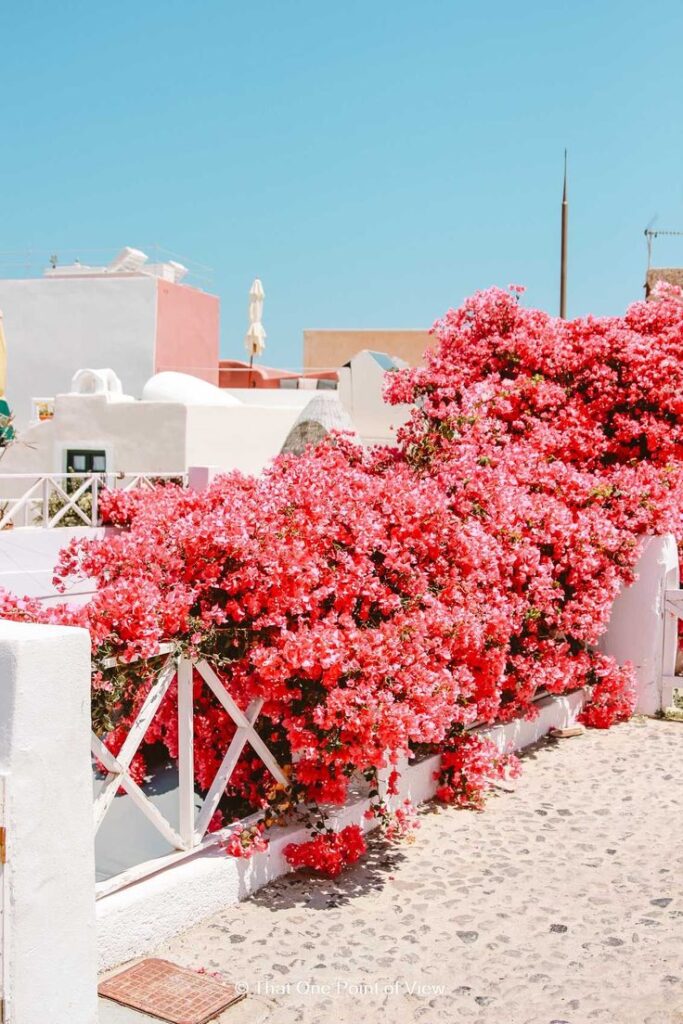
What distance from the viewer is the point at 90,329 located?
32.1 metres

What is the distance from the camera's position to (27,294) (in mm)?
32312

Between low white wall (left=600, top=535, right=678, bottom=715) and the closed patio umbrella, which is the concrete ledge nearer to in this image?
low white wall (left=600, top=535, right=678, bottom=715)

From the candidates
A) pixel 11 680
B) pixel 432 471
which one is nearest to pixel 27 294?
pixel 432 471

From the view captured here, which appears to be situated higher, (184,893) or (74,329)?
(74,329)

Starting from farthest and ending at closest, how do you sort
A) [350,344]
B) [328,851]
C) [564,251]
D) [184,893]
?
1. [350,344]
2. [564,251]
3. [328,851]
4. [184,893]

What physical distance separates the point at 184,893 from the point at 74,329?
28.9m

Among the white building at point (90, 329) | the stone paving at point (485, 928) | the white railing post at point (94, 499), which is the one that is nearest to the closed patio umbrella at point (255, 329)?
the white building at point (90, 329)

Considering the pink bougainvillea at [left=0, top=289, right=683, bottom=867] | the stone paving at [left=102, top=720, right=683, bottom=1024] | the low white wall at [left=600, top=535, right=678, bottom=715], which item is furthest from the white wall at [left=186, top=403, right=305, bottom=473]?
the stone paving at [left=102, top=720, right=683, bottom=1024]

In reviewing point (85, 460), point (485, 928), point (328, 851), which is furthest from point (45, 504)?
point (485, 928)

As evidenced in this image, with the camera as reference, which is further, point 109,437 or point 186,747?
point 109,437

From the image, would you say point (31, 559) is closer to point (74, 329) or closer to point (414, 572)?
point (414, 572)

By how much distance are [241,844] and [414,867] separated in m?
1.18

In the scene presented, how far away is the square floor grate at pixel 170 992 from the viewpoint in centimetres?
455

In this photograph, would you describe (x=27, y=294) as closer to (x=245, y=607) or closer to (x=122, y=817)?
(x=122, y=817)
